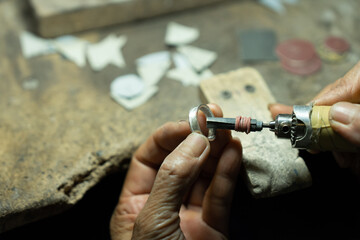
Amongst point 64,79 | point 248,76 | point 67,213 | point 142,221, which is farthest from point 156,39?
point 142,221

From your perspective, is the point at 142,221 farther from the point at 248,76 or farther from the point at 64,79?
the point at 64,79

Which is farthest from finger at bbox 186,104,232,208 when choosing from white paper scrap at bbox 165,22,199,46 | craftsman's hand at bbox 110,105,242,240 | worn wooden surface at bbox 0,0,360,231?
white paper scrap at bbox 165,22,199,46

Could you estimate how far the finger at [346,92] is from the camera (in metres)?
1.52

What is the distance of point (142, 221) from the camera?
4.52ft

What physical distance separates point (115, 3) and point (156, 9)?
1.00ft

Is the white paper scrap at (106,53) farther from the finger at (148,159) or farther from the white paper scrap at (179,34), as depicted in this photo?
the finger at (148,159)

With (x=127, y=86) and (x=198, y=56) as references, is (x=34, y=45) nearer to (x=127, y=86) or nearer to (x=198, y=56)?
(x=127, y=86)

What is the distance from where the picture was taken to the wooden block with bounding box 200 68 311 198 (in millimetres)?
1516

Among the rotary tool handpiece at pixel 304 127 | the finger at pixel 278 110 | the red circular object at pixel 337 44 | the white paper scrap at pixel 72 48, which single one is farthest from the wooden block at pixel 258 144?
the white paper scrap at pixel 72 48

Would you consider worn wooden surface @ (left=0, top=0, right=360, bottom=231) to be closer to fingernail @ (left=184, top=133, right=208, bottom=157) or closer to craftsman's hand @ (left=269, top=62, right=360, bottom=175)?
craftsman's hand @ (left=269, top=62, right=360, bottom=175)

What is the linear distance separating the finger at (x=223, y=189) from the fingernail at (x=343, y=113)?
15.5 inches

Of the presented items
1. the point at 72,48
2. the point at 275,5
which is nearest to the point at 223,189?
the point at 72,48

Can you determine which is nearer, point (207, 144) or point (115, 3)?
point (207, 144)

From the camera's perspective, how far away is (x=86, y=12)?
2.47m
